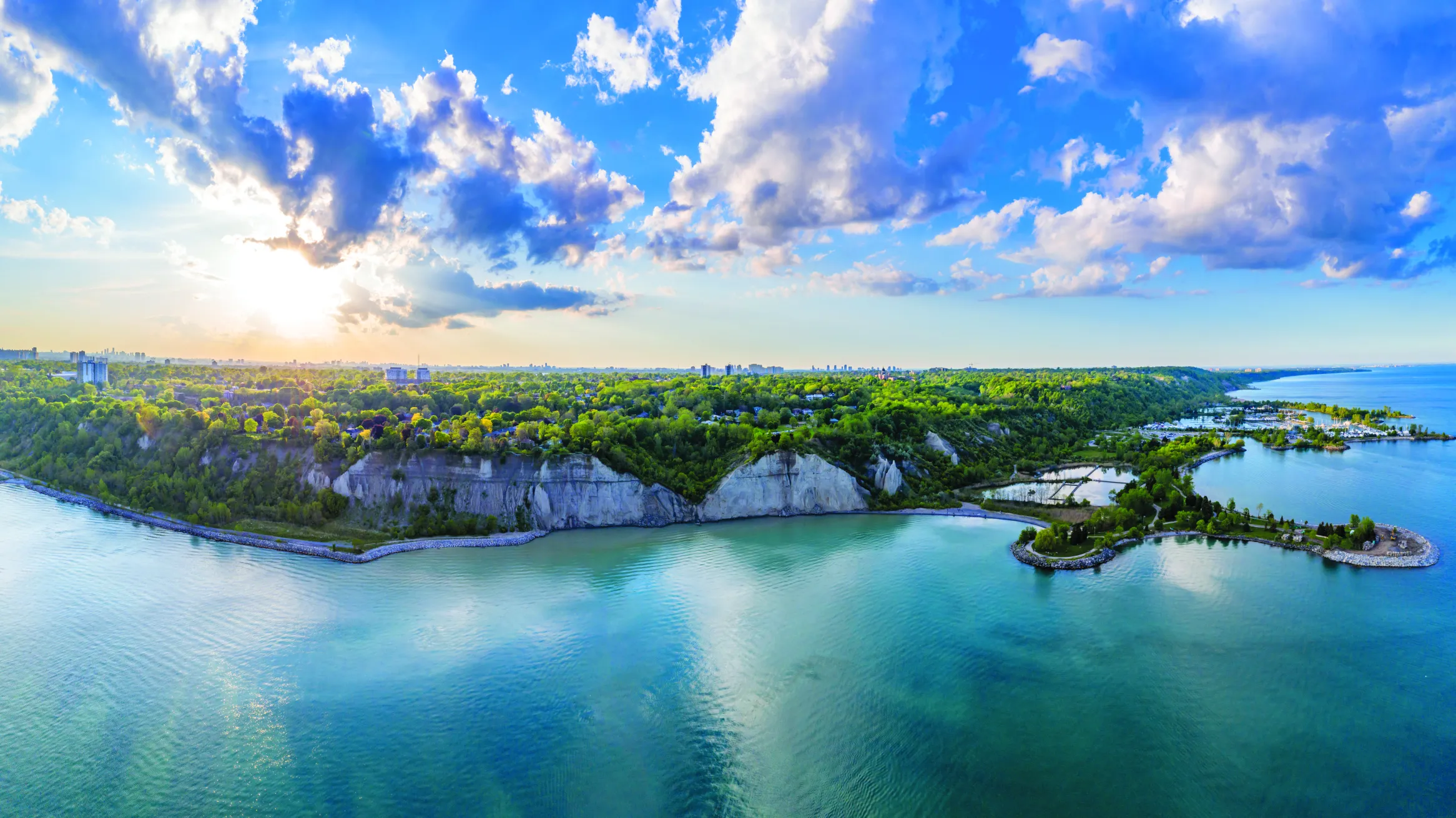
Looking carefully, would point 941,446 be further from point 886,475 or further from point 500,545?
point 500,545

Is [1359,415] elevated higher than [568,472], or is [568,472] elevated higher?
[1359,415]

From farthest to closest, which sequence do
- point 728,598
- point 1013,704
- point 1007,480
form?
point 1007,480 → point 728,598 → point 1013,704

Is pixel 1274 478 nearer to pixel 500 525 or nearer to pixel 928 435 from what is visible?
pixel 928 435

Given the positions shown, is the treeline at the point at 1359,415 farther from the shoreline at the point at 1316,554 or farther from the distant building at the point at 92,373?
the distant building at the point at 92,373

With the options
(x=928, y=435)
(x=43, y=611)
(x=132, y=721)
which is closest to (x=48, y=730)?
(x=132, y=721)

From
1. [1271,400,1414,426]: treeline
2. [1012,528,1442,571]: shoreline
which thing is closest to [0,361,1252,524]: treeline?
[1012,528,1442,571]: shoreline

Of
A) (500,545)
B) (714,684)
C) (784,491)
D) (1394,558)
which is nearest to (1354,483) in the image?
(1394,558)

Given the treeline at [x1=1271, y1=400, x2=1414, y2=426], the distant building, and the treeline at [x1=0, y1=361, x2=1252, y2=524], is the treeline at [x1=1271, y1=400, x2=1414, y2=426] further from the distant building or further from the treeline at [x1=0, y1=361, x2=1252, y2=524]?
the distant building
